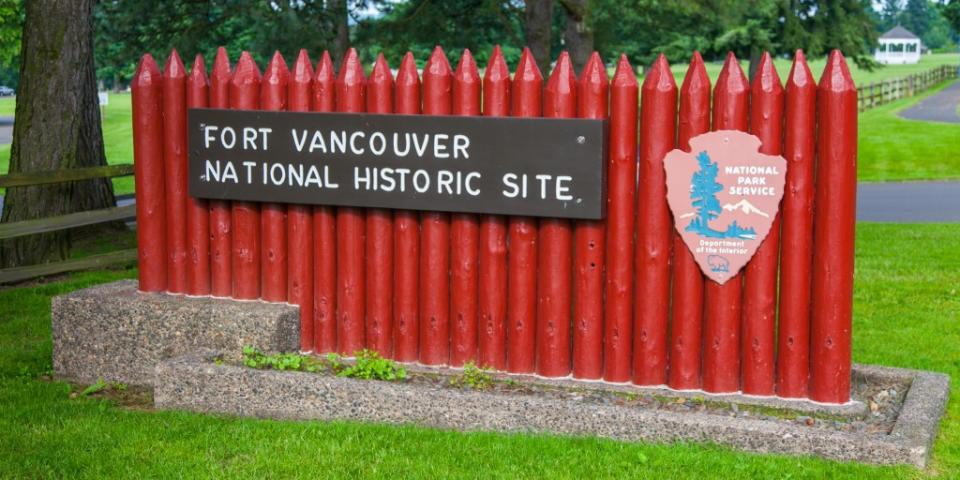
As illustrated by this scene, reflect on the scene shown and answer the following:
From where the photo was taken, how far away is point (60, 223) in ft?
33.8

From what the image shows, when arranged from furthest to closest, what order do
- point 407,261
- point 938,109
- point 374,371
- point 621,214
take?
1. point 938,109
2. point 407,261
3. point 374,371
4. point 621,214

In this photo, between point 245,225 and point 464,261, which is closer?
point 464,261

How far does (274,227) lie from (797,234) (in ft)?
9.23

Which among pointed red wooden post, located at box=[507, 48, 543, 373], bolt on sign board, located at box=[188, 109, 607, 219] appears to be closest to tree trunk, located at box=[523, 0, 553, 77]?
bolt on sign board, located at box=[188, 109, 607, 219]

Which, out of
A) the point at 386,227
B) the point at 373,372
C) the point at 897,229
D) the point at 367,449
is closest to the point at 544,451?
the point at 367,449

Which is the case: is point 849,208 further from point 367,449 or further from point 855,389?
point 367,449

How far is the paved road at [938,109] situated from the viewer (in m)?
40.7

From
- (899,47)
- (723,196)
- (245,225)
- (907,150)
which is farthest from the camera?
(899,47)

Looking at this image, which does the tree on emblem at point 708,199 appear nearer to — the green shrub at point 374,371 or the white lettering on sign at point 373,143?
the white lettering on sign at point 373,143

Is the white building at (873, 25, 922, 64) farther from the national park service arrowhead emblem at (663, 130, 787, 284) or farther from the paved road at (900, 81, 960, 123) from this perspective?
the national park service arrowhead emblem at (663, 130, 787, 284)

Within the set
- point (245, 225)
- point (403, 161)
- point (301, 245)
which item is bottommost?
point (301, 245)

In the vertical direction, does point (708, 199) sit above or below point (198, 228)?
above

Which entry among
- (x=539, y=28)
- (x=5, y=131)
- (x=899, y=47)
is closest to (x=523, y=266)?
(x=539, y=28)

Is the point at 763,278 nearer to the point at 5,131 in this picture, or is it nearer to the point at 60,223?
the point at 60,223
